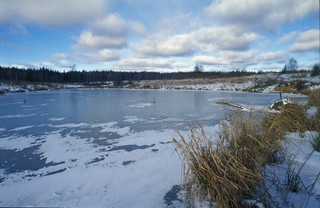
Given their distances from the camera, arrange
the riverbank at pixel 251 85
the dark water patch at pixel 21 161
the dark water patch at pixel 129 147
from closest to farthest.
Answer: the dark water patch at pixel 21 161, the dark water patch at pixel 129 147, the riverbank at pixel 251 85

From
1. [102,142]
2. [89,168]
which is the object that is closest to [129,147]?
[102,142]

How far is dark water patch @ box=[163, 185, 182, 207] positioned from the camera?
2676 mm

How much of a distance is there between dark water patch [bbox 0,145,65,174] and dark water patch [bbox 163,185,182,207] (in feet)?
8.70

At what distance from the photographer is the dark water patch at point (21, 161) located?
391cm

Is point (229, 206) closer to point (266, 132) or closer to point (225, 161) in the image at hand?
point (225, 161)

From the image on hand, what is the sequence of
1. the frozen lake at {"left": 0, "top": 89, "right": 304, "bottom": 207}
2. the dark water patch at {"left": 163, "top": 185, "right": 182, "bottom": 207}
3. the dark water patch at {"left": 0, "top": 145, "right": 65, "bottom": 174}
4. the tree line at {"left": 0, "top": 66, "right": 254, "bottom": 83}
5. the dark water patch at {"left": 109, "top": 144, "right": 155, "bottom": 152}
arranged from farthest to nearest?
1. the tree line at {"left": 0, "top": 66, "right": 254, "bottom": 83}
2. the dark water patch at {"left": 109, "top": 144, "right": 155, "bottom": 152}
3. the dark water patch at {"left": 0, "top": 145, "right": 65, "bottom": 174}
4. the frozen lake at {"left": 0, "top": 89, "right": 304, "bottom": 207}
5. the dark water patch at {"left": 163, "top": 185, "right": 182, "bottom": 207}

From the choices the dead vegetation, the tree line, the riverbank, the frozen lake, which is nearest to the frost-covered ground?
the frozen lake

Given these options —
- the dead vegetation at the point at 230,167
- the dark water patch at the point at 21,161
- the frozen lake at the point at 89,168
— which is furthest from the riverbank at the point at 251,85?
the dark water patch at the point at 21,161

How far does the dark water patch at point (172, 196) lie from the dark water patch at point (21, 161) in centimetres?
265

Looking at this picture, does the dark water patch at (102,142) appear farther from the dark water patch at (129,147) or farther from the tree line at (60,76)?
the tree line at (60,76)

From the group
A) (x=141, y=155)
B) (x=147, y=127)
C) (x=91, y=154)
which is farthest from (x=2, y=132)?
(x=141, y=155)

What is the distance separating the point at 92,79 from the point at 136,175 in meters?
101

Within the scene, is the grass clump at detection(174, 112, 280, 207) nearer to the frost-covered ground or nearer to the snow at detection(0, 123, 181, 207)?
the frost-covered ground

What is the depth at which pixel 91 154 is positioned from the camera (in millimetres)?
4617
